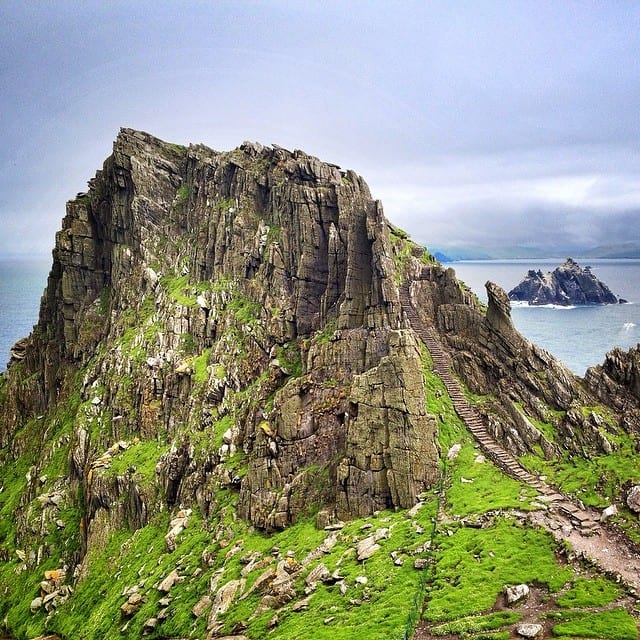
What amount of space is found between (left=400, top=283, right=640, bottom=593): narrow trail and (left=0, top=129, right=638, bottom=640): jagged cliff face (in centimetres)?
238

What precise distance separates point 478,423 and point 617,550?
77.9 feet

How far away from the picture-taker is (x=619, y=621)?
3083cm

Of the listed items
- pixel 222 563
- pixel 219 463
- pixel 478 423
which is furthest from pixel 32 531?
pixel 478 423

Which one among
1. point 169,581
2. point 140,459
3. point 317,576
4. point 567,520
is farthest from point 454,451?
point 140,459

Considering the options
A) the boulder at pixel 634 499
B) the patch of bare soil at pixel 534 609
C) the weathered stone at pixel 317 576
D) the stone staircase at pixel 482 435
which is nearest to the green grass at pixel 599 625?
the patch of bare soil at pixel 534 609

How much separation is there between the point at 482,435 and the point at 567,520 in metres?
17.1

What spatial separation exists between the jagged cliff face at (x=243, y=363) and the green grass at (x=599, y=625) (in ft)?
→ 68.8

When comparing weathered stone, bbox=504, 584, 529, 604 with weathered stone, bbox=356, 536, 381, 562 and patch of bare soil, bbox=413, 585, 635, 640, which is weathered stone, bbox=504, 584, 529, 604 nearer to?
patch of bare soil, bbox=413, 585, 635, 640

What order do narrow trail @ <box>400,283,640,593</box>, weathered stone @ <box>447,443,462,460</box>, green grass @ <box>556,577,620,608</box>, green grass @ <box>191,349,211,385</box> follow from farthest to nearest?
green grass @ <box>191,349,211,385</box> < weathered stone @ <box>447,443,462,460</box> < narrow trail @ <box>400,283,640,593</box> < green grass @ <box>556,577,620,608</box>

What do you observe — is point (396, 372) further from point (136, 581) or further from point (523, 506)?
point (136, 581)

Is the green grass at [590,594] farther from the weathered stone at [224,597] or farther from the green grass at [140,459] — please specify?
the green grass at [140,459]

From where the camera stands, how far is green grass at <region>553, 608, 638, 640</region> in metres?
29.9

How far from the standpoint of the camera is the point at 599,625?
30.6m

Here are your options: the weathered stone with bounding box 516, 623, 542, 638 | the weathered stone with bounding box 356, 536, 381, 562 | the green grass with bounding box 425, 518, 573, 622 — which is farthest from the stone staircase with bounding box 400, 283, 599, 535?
the weathered stone with bounding box 356, 536, 381, 562
